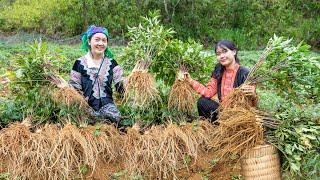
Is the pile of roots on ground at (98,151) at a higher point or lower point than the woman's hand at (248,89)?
lower

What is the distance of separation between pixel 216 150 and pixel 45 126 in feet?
4.24

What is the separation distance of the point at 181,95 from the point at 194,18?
9.40m

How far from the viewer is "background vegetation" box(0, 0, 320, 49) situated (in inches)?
525

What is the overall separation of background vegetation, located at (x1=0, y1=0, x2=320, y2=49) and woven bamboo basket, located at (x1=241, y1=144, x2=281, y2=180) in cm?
970

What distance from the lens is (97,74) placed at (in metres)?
4.36

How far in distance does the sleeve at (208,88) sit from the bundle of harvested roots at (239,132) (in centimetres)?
68

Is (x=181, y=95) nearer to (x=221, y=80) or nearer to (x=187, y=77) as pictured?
(x=187, y=77)

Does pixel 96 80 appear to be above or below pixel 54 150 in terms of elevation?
above

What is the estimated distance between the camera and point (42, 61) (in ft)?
13.3

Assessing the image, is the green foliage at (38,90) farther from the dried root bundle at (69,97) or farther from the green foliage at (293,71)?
the green foliage at (293,71)

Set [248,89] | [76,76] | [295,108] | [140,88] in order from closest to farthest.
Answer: [248,89]
[295,108]
[140,88]
[76,76]

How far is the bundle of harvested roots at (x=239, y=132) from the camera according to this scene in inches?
137

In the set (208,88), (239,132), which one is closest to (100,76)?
(208,88)

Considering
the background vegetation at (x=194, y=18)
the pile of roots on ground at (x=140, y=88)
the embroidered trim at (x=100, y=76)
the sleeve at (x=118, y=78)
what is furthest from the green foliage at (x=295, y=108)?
the background vegetation at (x=194, y=18)
